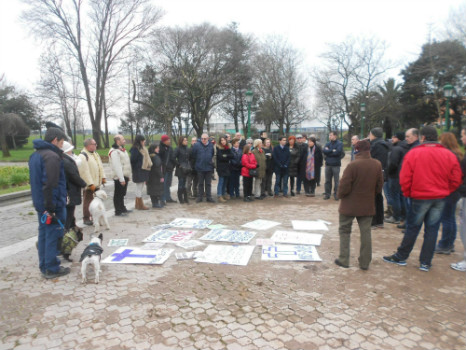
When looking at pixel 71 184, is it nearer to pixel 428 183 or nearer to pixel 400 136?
pixel 428 183

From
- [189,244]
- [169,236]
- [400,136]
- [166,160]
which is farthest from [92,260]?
[400,136]

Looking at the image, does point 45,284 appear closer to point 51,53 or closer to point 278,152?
point 278,152

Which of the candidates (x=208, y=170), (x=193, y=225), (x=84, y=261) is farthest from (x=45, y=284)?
(x=208, y=170)

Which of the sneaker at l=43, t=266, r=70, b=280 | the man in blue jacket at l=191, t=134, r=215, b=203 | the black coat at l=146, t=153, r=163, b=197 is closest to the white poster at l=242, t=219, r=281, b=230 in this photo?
the man in blue jacket at l=191, t=134, r=215, b=203

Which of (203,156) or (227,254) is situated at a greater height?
(203,156)

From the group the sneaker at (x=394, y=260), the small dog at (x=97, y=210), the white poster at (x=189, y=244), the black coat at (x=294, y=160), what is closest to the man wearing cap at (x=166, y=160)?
the small dog at (x=97, y=210)

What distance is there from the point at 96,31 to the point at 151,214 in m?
25.9

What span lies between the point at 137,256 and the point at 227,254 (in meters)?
1.39

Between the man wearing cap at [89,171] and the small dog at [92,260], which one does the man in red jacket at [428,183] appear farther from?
the man wearing cap at [89,171]

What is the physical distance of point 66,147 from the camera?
534 centimetres

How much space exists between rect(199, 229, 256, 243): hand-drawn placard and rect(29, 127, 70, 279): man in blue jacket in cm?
234

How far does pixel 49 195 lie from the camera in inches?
148

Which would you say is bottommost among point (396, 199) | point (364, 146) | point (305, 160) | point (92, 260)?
point (92, 260)

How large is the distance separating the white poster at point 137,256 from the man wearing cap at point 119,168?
7.66 feet
